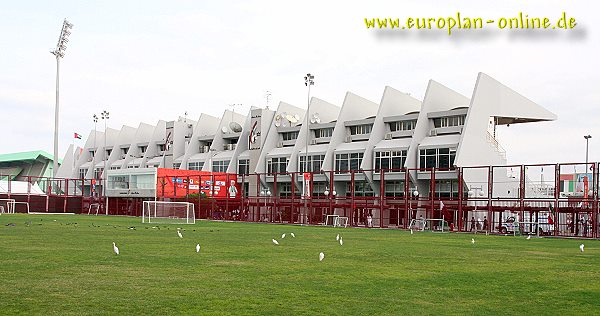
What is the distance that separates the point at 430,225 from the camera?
55.7 m

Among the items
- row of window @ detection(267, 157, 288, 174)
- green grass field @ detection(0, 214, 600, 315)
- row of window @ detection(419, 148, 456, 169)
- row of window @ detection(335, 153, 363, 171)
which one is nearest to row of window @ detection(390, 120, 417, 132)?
row of window @ detection(335, 153, 363, 171)

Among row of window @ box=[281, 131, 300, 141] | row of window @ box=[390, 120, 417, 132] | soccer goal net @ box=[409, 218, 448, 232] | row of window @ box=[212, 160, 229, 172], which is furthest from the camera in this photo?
row of window @ box=[212, 160, 229, 172]

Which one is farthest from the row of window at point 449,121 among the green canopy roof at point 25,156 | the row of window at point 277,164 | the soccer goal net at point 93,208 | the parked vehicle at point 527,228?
the green canopy roof at point 25,156

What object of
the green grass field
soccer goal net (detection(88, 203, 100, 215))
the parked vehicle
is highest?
the green grass field

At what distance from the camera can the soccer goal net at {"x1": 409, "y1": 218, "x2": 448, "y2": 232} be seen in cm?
5276

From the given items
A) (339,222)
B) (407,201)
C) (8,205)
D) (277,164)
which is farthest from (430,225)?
(8,205)

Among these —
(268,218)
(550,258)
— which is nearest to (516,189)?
(268,218)

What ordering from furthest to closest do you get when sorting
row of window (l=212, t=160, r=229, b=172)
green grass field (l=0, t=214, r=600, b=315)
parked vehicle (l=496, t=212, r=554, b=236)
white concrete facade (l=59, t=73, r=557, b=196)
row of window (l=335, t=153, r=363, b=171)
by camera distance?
row of window (l=212, t=160, r=229, b=172), row of window (l=335, t=153, r=363, b=171), white concrete facade (l=59, t=73, r=557, b=196), parked vehicle (l=496, t=212, r=554, b=236), green grass field (l=0, t=214, r=600, b=315)

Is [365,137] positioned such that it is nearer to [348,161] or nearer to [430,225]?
[348,161]

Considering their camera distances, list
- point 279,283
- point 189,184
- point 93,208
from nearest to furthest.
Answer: point 279,283 → point 189,184 → point 93,208

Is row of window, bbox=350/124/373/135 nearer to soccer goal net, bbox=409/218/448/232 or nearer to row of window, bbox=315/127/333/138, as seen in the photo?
row of window, bbox=315/127/333/138

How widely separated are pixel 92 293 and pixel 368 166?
223 ft

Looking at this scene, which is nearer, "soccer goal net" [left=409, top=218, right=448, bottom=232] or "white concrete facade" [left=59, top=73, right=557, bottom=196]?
"soccer goal net" [left=409, top=218, right=448, bottom=232]

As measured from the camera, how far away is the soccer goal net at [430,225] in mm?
52759
